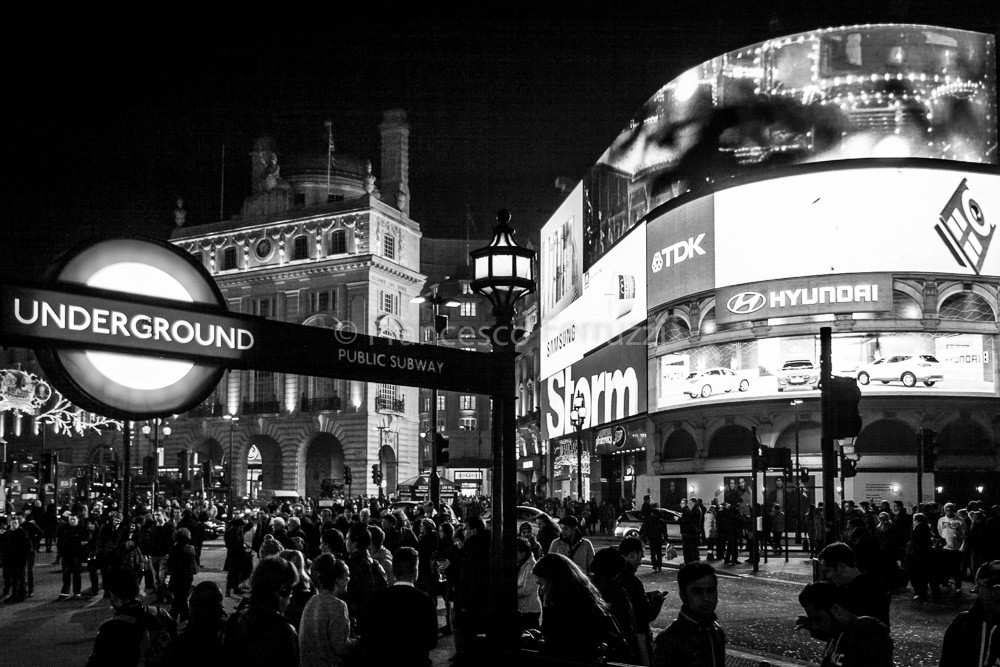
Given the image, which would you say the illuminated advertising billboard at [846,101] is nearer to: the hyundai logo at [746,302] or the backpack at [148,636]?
the hyundai logo at [746,302]

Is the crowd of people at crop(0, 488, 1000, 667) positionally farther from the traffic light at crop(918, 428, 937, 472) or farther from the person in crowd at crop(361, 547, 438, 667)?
the traffic light at crop(918, 428, 937, 472)

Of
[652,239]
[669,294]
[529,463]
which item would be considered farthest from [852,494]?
[529,463]

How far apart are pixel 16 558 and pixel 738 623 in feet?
45.0

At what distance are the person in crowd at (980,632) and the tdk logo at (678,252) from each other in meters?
39.9

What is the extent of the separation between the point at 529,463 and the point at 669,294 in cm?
3135

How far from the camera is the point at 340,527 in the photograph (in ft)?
55.7

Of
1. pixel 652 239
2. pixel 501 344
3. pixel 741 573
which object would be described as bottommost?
pixel 741 573

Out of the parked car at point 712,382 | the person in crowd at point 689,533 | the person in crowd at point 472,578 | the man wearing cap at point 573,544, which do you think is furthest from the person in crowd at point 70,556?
the parked car at point 712,382

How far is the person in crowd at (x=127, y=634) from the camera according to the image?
501cm

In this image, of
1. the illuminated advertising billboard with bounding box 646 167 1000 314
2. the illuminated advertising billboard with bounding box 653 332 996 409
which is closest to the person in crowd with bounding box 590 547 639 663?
the illuminated advertising billboard with bounding box 653 332 996 409

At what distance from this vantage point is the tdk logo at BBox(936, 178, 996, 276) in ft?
134

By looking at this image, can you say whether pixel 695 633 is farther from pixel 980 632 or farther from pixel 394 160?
pixel 394 160

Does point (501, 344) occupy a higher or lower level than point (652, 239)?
lower

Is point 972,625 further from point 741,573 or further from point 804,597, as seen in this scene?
point 741,573
